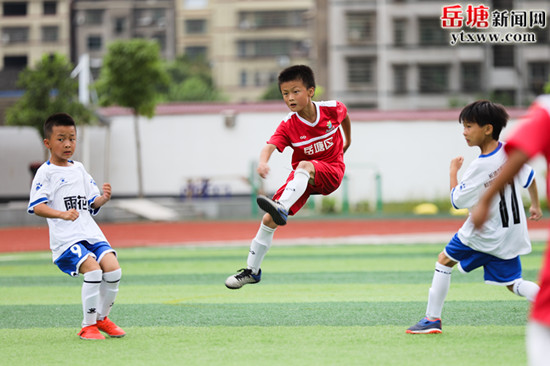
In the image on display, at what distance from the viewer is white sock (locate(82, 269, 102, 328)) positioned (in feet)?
19.5

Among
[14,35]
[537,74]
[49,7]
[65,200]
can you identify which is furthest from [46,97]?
[14,35]

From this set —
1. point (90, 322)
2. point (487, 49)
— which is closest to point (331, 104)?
point (90, 322)

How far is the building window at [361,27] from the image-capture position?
195ft

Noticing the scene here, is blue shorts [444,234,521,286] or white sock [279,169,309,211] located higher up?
white sock [279,169,309,211]

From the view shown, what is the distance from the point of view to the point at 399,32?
5909 centimetres

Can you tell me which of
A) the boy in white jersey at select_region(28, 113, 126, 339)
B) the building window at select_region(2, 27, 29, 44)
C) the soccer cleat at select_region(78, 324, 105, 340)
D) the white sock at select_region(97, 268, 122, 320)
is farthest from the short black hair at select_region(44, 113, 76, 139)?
the building window at select_region(2, 27, 29, 44)

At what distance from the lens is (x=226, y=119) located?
31.0 meters

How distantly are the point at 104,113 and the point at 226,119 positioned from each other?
4686 mm

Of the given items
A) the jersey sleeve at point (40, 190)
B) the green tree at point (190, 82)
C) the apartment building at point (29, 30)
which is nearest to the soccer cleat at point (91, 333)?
the jersey sleeve at point (40, 190)

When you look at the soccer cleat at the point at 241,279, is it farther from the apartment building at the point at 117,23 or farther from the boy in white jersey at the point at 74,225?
the apartment building at the point at 117,23

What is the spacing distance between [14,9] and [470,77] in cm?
4444

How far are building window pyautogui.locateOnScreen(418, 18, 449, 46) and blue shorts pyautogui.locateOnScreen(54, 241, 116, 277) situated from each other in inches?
2164

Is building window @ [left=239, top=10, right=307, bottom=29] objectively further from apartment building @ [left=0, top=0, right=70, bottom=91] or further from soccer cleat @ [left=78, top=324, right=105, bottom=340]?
soccer cleat @ [left=78, top=324, right=105, bottom=340]

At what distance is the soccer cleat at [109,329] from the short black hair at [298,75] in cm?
236
